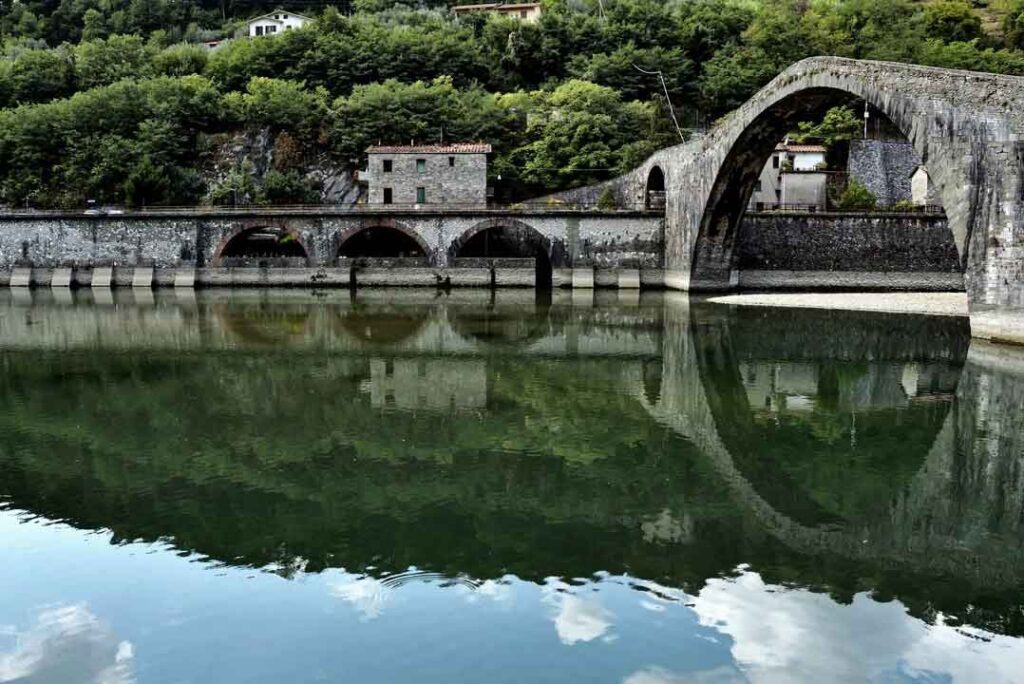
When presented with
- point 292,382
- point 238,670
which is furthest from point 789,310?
point 238,670

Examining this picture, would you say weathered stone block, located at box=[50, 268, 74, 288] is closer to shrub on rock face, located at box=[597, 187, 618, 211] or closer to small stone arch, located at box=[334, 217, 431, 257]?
small stone arch, located at box=[334, 217, 431, 257]

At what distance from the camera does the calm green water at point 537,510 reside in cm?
657

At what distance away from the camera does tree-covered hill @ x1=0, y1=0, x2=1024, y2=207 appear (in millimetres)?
56219

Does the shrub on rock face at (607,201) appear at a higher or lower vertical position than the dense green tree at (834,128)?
lower

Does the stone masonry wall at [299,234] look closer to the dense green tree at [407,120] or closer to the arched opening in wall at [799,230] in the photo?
the arched opening in wall at [799,230]

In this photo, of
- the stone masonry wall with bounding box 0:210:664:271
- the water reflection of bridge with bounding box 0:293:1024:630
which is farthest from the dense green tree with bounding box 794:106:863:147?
the water reflection of bridge with bounding box 0:293:1024:630

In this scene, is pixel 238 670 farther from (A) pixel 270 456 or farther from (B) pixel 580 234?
(B) pixel 580 234

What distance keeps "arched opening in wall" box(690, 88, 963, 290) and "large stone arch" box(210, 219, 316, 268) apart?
1853 centimetres

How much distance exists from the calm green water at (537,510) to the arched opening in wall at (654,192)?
2813 cm

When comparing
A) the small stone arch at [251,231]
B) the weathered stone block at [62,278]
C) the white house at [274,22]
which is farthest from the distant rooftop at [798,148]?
the white house at [274,22]

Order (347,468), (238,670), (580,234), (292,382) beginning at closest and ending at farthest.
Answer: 1. (238,670)
2. (347,468)
3. (292,382)
4. (580,234)

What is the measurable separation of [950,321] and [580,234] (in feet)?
64.2

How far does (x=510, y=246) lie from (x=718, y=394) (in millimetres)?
32183

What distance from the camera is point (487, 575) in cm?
788
